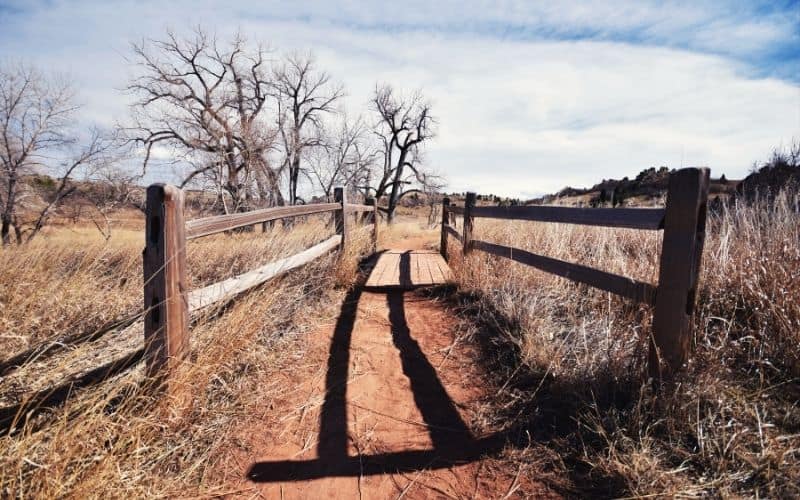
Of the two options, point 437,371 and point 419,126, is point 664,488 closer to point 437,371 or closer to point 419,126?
point 437,371

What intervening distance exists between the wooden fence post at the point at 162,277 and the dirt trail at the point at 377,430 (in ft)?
2.09

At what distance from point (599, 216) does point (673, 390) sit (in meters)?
1.15

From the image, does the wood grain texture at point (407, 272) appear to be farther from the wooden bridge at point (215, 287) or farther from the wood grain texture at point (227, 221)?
the wooden bridge at point (215, 287)

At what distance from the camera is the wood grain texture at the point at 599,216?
2270 millimetres

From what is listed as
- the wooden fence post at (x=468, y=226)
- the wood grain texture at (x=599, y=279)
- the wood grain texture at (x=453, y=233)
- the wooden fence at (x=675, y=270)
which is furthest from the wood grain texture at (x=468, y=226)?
the wooden fence at (x=675, y=270)

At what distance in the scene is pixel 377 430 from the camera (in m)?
2.38

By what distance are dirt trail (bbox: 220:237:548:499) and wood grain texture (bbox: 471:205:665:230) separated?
139cm

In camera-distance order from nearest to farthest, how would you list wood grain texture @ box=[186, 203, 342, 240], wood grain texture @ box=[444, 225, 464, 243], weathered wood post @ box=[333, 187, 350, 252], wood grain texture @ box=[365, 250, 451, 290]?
1. wood grain texture @ box=[186, 203, 342, 240]
2. wood grain texture @ box=[365, 250, 451, 290]
3. weathered wood post @ box=[333, 187, 350, 252]
4. wood grain texture @ box=[444, 225, 464, 243]

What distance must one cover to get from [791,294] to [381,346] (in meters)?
2.96

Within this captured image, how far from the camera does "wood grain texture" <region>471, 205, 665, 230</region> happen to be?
2270mm

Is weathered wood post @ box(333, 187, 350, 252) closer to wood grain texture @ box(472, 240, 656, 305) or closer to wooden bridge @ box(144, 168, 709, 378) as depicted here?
wood grain texture @ box(472, 240, 656, 305)

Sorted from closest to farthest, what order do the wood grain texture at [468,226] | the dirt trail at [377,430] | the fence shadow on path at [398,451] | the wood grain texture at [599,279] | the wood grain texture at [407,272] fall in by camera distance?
the dirt trail at [377,430] < the fence shadow on path at [398,451] < the wood grain texture at [599,279] < the wood grain texture at [407,272] < the wood grain texture at [468,226]

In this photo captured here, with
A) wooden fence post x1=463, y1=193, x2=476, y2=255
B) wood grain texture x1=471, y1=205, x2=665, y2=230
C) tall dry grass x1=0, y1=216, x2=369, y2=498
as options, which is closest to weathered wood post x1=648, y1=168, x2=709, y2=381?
wood grain texture x1=471, y1=205, x2=665, y2=230

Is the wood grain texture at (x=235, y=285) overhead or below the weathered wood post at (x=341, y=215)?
below
